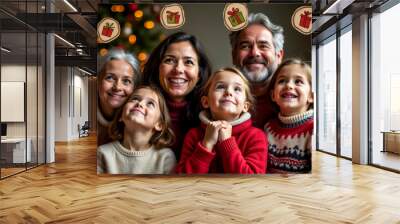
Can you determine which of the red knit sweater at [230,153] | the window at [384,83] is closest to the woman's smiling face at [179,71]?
the red knit sweater at [230,153]

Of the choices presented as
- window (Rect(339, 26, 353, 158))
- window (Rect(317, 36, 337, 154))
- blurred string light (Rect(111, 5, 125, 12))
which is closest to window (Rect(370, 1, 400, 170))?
window (Rect(339, 26, 353, 158))

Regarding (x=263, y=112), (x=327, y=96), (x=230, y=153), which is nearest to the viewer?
(x=230, y=153)

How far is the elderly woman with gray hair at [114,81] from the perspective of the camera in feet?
20.9

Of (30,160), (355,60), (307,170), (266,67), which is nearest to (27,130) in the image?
(30,160)

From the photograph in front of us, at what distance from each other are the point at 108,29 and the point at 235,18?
78.2 inches

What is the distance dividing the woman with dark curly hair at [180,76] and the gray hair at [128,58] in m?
0.12

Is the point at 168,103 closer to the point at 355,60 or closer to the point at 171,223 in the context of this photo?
the point at 171,223

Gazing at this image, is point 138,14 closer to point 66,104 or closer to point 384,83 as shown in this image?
point 384,83

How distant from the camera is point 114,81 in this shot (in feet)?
21.0

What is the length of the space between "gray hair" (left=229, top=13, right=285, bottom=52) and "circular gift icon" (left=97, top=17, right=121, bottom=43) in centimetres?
179

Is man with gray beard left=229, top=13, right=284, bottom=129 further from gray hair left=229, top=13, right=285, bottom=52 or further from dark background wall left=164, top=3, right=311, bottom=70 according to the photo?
dark background wall left=164, top=3, right=311, bottom=70

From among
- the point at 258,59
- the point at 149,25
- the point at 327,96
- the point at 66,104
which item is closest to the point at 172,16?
the point at 149,25

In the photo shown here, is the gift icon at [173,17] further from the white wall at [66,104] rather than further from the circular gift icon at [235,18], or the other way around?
the white wall at [66,104]

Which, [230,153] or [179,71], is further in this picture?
[179,71]
